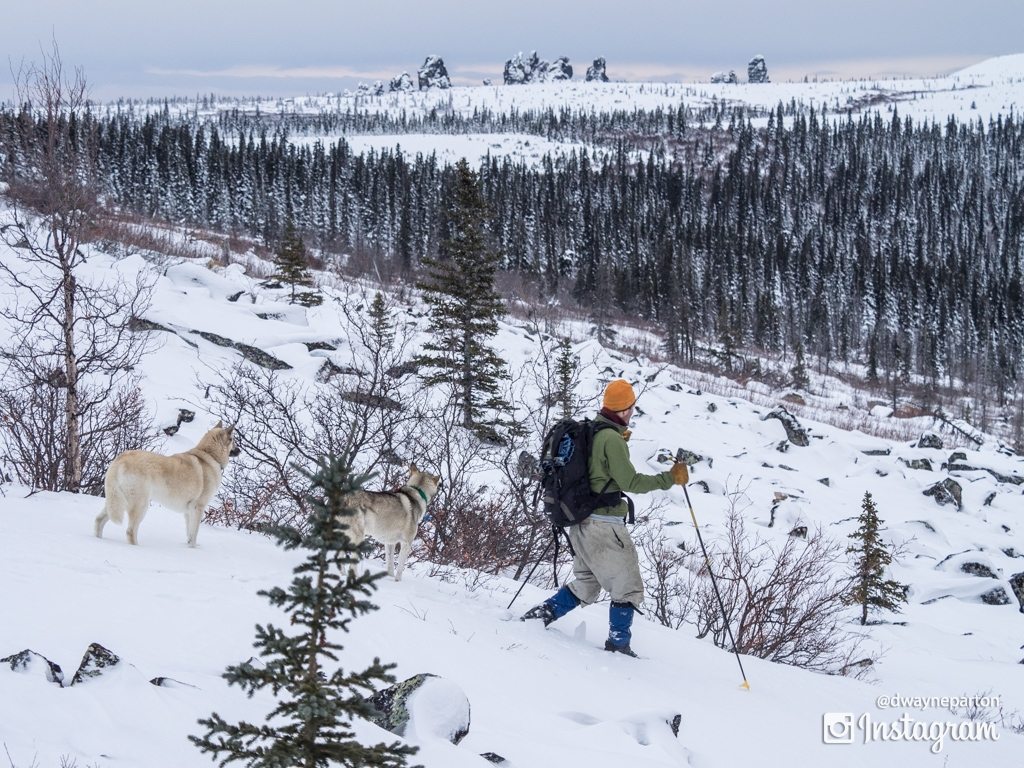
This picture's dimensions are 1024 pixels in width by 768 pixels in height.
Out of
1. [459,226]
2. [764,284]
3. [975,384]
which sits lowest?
[975,384]

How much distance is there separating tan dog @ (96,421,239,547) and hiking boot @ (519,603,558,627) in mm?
2771

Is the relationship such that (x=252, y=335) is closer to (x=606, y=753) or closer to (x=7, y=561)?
(x=7, y=561)

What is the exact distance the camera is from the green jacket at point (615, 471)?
506cm

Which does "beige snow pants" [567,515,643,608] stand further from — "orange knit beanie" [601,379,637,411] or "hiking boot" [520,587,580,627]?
"orange knit beanie" [601,379,637,411]

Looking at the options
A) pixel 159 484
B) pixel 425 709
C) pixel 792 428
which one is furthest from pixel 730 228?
pixel 425 709

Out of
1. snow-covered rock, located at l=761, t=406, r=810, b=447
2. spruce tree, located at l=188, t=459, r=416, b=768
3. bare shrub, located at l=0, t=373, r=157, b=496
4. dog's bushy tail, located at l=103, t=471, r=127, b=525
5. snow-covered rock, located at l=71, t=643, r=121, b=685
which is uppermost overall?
spruce tree, located at l=188, t=459, r=416, b=768

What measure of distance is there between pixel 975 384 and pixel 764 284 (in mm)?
27575

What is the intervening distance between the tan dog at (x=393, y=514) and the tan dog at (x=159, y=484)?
1.20 metres

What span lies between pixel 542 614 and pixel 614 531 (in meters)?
0.96

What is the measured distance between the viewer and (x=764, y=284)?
92750 millimetres

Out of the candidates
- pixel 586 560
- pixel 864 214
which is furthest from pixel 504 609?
pixel 864 214

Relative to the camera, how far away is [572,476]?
5.23 metres

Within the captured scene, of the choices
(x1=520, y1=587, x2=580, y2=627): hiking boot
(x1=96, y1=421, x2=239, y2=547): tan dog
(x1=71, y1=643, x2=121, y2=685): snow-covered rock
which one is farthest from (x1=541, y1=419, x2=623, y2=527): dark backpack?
(x1=71, y1=643, x2=121, y2=685): snow-covered rock

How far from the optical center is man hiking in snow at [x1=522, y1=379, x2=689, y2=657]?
5.14 metres
